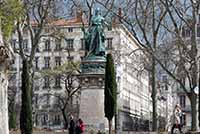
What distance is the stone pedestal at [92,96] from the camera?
27.4m

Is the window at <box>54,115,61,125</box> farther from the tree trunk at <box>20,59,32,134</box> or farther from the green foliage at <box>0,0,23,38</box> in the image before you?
the tree trunk at <box>20,59,32,134</box>

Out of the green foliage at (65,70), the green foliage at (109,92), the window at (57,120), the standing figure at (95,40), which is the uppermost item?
the green foliage at (65,70)

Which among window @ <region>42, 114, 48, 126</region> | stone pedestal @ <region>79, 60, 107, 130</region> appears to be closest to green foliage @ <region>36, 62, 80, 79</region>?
window @ <region>42, 114, 48, 126</region>

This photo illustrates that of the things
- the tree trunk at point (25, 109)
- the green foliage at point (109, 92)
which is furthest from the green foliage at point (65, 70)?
the tree trunk at point (25, 109)

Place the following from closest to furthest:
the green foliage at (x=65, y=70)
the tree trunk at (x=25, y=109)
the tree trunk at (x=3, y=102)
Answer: the tree trunk at (x=3, y=102)
the tree trunk at (x=25, y=109)
the green foliage at (x=65, y=70)

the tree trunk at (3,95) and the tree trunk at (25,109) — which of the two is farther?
the tree trunk at (25,109)

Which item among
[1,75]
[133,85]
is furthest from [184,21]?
[133,85]

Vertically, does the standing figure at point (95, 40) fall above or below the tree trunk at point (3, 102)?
above

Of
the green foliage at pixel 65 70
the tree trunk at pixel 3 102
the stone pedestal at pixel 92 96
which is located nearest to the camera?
the tree trunk at pixel 3 102

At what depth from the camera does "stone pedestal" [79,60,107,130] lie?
27375 millimetres

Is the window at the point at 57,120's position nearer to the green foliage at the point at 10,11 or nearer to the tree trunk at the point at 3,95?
the green foliage at the point at 10,11

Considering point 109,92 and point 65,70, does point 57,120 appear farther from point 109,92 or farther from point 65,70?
point 109,92

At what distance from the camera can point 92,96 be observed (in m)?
27.4

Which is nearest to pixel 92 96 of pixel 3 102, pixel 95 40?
pixel 95 40
